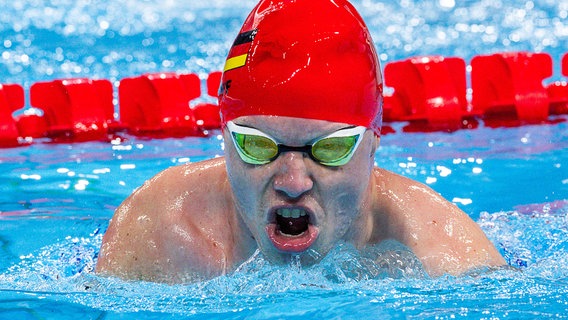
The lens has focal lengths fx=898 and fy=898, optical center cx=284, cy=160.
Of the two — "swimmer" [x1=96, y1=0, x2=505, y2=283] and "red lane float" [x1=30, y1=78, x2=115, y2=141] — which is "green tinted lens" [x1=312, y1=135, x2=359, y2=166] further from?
"red lane float" [x1=30, y1=78, x2=115, y2=141]

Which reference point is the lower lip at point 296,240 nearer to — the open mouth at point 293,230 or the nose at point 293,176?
the open mouth at point 293,230

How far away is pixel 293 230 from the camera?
2.22 meters

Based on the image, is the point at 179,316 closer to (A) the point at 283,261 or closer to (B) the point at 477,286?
(A) the point at 283,261

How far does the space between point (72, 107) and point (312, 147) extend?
3017 millimetres

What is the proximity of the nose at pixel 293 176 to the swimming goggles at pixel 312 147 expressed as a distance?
0.02 meters

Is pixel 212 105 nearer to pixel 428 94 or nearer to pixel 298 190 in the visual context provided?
pixel 428 94

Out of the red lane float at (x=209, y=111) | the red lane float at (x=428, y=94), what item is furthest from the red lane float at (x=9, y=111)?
the red lane float at (x=428, y=94)

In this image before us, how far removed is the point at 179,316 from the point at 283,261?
0.30 meters

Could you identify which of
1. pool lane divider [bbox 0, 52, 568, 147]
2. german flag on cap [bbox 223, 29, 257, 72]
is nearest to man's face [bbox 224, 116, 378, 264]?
german flag on cap [bbox 223, 29, 257, 72]

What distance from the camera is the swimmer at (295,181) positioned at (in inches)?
83.7

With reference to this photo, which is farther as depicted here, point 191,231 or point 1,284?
point 1,284

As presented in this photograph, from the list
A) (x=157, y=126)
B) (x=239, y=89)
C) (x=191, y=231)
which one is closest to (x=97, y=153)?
(x=157, y=126)

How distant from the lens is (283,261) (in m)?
2.33

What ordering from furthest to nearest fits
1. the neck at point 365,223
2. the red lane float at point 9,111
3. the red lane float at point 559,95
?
the red lane float at point 559,95
the red lane float at point 9,111
the neck at point 365,223
